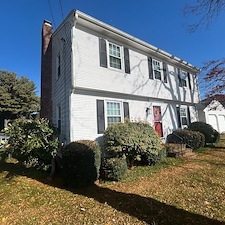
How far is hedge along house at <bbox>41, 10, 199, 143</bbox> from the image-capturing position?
265 inches

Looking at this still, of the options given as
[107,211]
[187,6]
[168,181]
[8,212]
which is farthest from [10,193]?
[187,6]

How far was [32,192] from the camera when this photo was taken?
430 centimetres

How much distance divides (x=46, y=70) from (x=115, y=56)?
474cm

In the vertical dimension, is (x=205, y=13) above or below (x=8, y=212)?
above

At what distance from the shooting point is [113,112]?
25.6ft

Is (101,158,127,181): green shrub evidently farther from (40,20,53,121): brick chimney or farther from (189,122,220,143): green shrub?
(189,122,220,143): green shrub

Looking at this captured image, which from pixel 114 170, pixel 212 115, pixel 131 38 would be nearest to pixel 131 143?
pixel 114 170

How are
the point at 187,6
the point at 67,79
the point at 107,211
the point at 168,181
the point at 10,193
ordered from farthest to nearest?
Result: the point at 67,79
the point at 187,6
the point at 168,181
the point at 10,193
the point at 107,211

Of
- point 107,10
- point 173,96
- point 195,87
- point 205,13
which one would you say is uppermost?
point 107,10

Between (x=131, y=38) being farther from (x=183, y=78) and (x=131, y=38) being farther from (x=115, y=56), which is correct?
(x=183, y=78)

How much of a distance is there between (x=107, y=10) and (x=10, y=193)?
1017 cm

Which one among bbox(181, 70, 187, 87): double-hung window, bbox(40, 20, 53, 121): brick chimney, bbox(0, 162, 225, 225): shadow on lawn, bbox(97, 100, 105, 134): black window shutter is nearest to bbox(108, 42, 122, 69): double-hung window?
bbox(97, 100, 105, 134): black window shutter

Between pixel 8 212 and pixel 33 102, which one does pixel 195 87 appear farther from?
pixel 33 102

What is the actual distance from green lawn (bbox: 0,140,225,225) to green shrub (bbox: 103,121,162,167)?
2.49 feet
